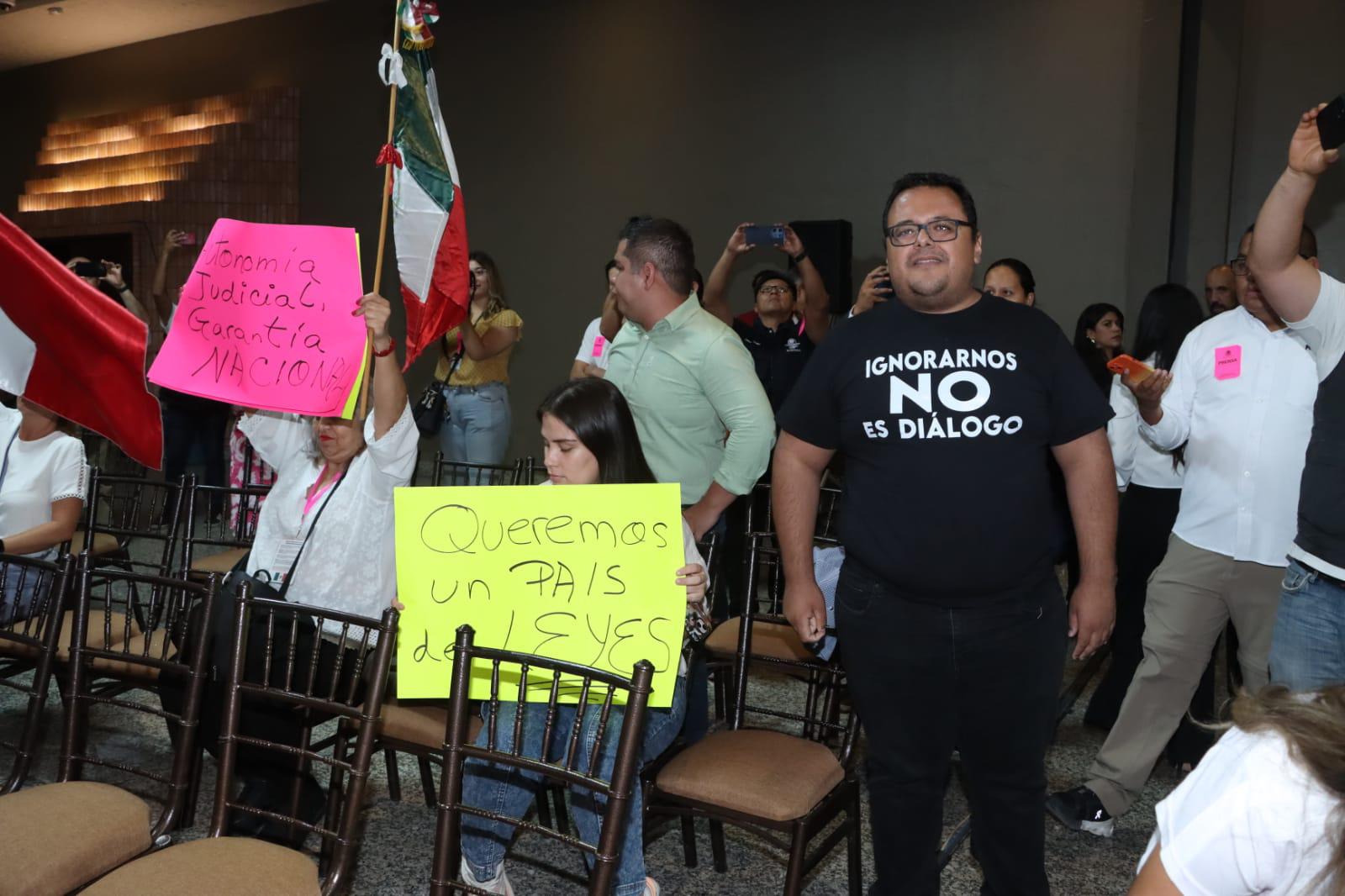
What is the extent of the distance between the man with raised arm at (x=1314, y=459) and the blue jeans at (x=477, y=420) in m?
3.90

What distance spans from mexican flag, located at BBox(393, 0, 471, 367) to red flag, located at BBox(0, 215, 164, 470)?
0.65 m

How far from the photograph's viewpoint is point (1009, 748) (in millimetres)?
1990

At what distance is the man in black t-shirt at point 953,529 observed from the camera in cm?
189

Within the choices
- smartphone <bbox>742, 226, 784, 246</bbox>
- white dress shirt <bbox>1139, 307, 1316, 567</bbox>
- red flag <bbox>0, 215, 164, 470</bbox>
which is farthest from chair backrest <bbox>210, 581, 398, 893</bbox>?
smartphone <bbox>742, 226, 784, 246</bbox>

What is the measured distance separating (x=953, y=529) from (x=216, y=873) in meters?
1.33

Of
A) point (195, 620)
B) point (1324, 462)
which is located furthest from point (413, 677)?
point (1324, 462)

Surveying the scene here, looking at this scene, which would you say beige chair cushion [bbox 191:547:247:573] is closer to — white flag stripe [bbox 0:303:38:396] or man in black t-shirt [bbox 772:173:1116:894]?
white flag stripe [bbox 0:303:38:396]

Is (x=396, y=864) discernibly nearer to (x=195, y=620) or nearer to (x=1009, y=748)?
(x=195, y=620)

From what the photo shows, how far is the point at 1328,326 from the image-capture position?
1.88 m

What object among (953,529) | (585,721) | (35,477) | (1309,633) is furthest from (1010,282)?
(35,477)

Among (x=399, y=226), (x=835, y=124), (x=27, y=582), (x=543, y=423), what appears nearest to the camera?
(x=543, y=423)

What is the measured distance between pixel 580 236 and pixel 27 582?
5224 millimetres

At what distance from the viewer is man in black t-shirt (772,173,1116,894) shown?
189 centimetres

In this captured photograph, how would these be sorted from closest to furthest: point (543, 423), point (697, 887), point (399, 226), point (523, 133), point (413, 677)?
point (413, 677) < point (543, 423) < point (697, 887) < point (399, 226) < point (523, 133)
